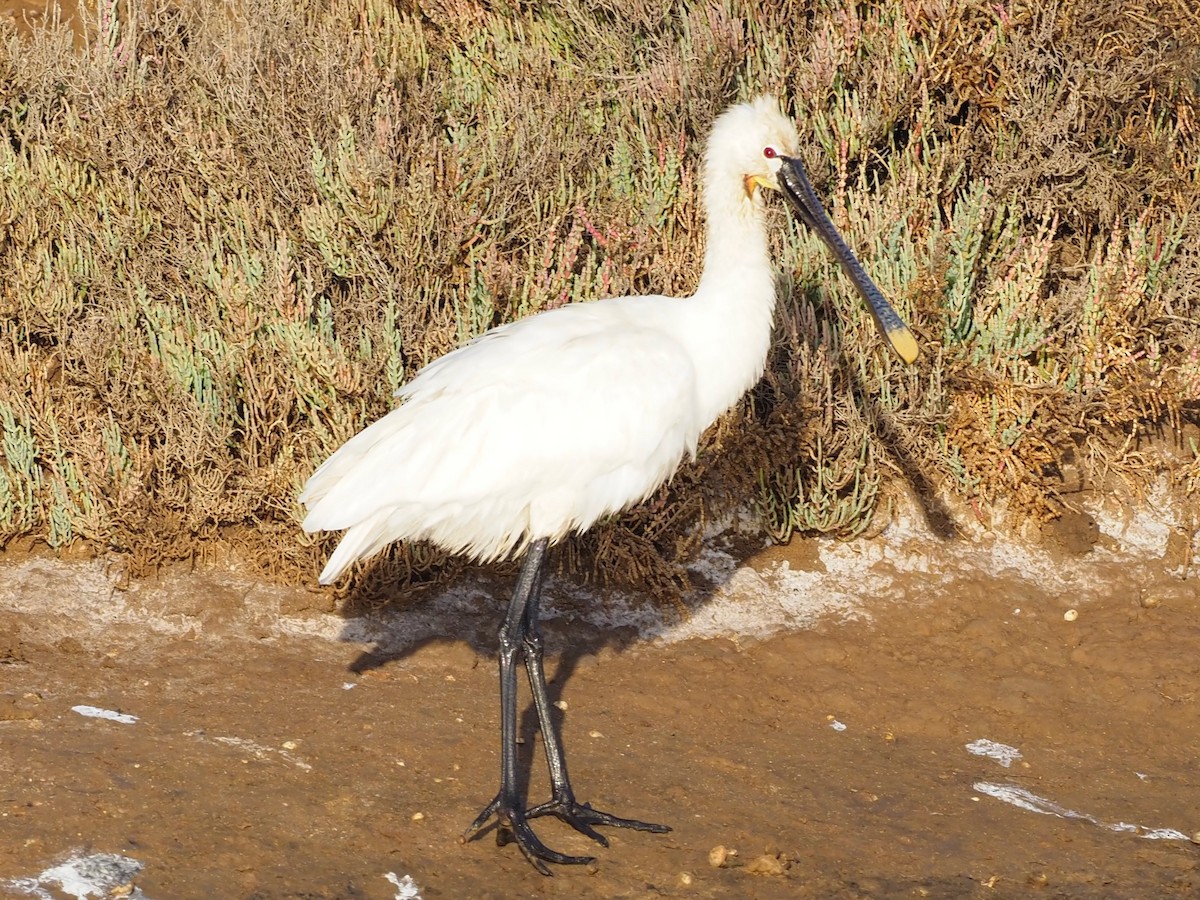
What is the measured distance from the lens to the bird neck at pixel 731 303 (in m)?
5.07

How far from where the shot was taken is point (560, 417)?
191 inches

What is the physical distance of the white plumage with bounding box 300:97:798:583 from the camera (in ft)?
15.9

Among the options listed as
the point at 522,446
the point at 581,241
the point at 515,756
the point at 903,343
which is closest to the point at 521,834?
the point at 515,756

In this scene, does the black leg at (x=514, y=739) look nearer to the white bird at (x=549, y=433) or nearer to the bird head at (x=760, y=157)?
the white bird at (x=549, y=433)

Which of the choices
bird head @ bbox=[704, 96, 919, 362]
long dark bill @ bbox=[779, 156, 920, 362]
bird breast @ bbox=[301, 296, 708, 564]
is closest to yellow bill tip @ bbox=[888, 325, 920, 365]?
long dark bill @ bbox=[779, 156, 920, 362]

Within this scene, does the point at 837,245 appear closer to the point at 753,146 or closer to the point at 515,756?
the point at 753,146

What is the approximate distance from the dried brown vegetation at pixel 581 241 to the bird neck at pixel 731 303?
1306mm

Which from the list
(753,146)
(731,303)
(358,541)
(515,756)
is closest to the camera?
(515,756)

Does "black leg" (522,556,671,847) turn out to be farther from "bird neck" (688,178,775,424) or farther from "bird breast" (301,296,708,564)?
"bird neck" (688,178,775,424)

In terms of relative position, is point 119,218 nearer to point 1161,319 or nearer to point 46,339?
point 46,339

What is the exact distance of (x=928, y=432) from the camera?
21.7ft

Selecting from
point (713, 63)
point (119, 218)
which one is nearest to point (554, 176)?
point (713, 63)

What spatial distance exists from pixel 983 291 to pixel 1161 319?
2.77 ft

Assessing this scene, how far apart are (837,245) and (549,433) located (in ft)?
4.59
